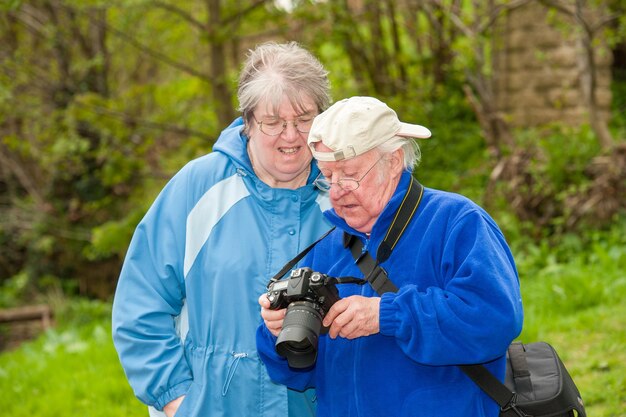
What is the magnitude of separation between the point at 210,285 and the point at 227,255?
118 mm

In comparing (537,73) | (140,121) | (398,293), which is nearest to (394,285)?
(398,293)

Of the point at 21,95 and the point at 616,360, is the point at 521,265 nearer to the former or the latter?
the point at 616,360

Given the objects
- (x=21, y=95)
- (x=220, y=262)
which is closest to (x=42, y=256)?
(x=21, y=95)

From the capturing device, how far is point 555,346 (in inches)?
225

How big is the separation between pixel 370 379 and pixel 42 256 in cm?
1145

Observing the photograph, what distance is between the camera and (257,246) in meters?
2.91

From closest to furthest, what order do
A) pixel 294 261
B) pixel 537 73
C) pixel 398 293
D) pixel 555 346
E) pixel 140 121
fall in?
1. pixel 398 293
2. pixel 294 261
3. pixel 555 346
4. pixel 140 121
5. pixel 537 73

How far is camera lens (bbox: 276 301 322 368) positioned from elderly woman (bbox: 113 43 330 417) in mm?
429

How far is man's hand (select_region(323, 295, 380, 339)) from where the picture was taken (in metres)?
2.29

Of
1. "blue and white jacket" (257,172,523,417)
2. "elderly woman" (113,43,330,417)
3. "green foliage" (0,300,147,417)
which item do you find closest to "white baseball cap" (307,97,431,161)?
"blue and white jacket" (257,172,523,417)

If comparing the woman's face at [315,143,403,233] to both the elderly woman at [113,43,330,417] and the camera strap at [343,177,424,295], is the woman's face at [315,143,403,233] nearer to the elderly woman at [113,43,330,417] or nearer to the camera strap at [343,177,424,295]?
the camera strap at [343,177,424,295]

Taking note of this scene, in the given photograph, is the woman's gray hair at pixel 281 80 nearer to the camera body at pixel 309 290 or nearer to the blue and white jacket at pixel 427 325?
the blue and white jacket at pixel 427 325

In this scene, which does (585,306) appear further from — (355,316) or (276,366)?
(355,316)

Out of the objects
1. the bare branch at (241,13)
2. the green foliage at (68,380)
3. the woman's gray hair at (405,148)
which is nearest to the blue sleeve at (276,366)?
the woman's gray hair at (405,148)
